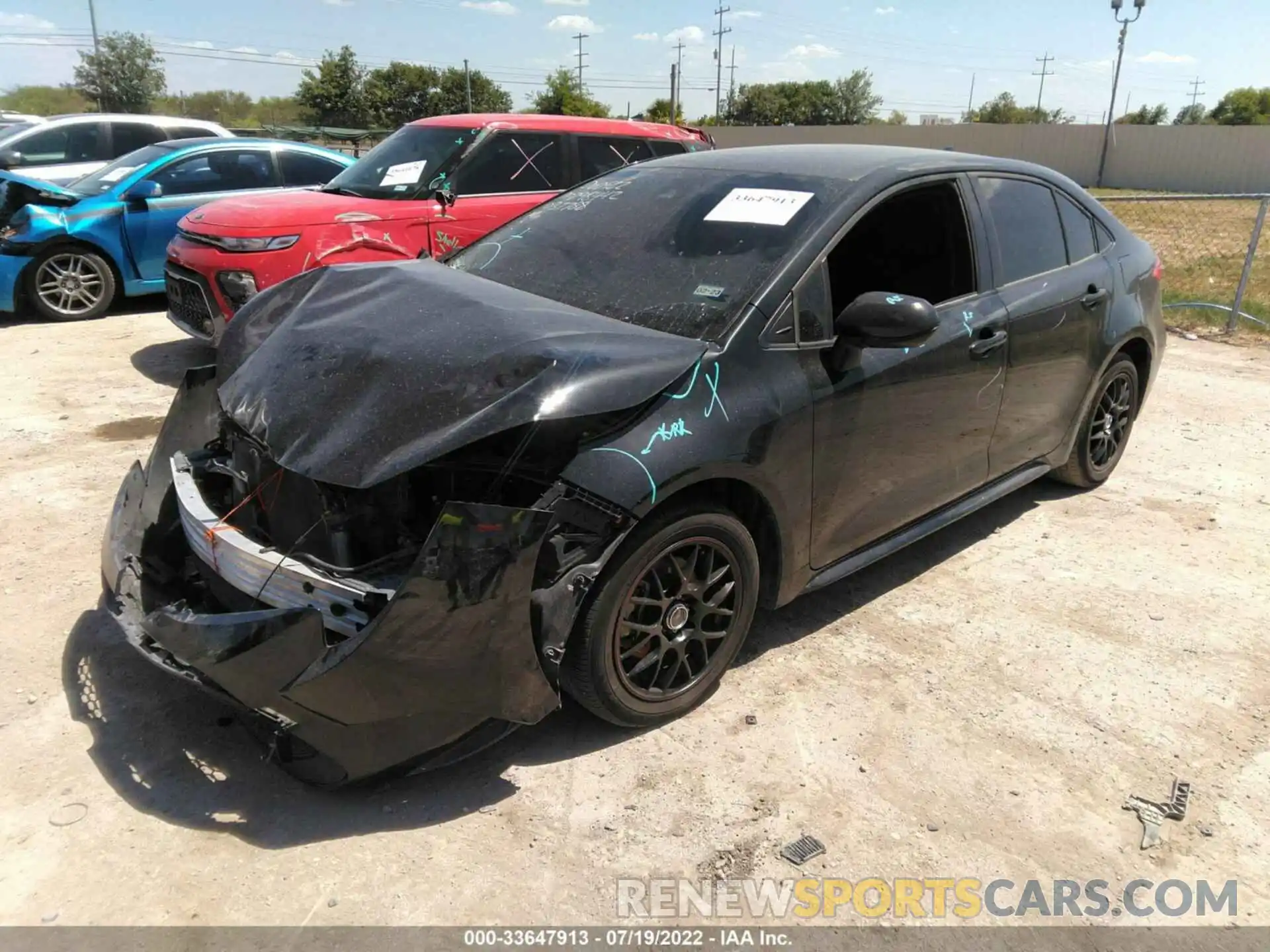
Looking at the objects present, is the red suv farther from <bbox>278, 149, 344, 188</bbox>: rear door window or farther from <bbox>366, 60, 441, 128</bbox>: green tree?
<bbox>366, 60, 441, 128</bbox>: green tree

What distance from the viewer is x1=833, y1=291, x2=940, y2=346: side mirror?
2959mm

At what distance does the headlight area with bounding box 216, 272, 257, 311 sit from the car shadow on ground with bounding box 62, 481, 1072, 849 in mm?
3105

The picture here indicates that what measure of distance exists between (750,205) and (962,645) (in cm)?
187

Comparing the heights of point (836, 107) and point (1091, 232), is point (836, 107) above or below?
above

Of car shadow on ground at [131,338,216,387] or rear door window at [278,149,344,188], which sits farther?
rear door window at [278,149,344,188]

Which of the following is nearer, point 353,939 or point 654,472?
point 353,939

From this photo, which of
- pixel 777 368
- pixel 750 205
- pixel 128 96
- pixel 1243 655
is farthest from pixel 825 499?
pixel 128 96

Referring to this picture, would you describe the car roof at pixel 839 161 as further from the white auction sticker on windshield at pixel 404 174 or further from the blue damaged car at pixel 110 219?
the blue damaged car at pixel 110 219

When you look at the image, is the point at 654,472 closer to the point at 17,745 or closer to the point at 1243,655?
the point at 17,745

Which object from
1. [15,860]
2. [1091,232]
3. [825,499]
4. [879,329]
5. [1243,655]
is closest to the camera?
[15,860]

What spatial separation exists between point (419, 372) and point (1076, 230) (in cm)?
344

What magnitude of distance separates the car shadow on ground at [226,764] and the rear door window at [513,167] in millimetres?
4521

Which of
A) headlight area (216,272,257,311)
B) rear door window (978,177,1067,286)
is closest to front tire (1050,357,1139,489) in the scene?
rear door window (978,177,1067,286)

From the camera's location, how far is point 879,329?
2.99 meters
